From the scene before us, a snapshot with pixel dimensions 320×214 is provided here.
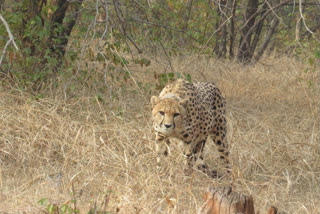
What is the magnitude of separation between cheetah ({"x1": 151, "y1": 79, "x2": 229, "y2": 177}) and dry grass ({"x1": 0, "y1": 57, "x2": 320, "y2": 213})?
165mm

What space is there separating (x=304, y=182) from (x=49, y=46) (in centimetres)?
331

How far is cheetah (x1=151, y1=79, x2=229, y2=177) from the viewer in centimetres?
477

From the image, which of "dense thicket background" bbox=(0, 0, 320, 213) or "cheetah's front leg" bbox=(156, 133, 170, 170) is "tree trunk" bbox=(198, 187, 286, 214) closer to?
"dense thicket background" bbox=(0, 0, 320, 213)

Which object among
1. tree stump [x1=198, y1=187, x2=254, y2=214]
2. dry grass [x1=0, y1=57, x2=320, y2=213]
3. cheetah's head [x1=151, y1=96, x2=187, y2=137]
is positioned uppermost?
tree stump [x1=198, y1=187, x2=254, y2=214]

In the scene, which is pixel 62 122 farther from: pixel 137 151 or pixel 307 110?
pixel 307 110

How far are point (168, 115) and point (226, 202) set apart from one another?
194cm

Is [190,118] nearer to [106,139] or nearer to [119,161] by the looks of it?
[106,139]

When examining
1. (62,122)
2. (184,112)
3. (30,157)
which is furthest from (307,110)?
(30,157)

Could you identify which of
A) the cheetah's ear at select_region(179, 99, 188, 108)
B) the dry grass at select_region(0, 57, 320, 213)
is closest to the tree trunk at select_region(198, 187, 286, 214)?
the dry grass at select_region(0, 57, 320, 213)

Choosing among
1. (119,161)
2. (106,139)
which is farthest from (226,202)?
(106,139)

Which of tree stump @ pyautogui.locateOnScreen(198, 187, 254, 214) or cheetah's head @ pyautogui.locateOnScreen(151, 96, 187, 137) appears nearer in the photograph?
tree stump @ pyautogui.locateOnScreen(198, 187, 254, 214)

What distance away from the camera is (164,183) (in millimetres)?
4105

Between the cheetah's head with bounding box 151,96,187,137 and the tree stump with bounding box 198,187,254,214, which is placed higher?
the tree stump with bounding box 198,187,254,214

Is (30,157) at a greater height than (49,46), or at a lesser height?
lesser
